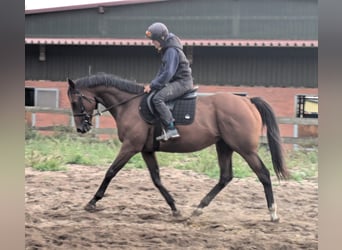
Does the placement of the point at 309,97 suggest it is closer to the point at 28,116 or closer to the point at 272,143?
the point at 272,143

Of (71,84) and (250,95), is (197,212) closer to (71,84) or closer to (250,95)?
(250,95)

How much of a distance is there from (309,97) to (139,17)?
1.28 metres

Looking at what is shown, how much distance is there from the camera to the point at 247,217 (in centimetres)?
340

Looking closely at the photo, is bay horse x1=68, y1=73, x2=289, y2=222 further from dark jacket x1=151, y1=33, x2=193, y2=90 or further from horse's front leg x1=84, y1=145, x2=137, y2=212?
dark jacket x1=151, y1=33, x2=193, y2=90

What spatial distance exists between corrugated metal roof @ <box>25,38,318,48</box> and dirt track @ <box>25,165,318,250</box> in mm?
890

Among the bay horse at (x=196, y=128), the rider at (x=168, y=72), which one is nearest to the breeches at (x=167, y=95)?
the rider at (x=168, y=72)

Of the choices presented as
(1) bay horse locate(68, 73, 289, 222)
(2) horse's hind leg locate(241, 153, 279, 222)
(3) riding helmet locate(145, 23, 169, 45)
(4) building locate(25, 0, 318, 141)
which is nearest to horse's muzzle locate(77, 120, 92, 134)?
(1) bay horse locate(68, 73, 289, 222)

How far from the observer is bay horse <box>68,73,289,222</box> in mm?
3387

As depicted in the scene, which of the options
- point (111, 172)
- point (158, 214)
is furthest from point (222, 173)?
point (111, 172)

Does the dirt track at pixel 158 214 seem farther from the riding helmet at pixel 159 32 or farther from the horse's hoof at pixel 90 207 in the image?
the riding helmet at pixel 159 32

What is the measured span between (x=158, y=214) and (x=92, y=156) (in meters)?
0.63

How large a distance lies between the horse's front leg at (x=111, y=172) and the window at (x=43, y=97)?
1.94 feet

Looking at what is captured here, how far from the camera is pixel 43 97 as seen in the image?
141 inches
